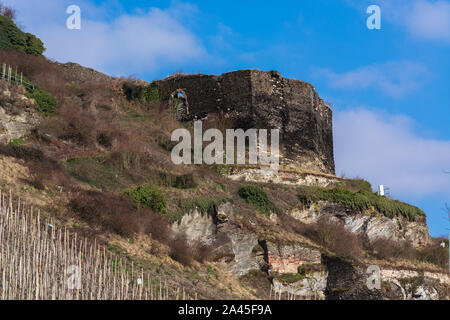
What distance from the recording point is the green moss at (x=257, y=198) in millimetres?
27859

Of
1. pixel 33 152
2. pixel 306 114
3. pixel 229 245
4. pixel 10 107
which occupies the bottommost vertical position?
pixel 229 245

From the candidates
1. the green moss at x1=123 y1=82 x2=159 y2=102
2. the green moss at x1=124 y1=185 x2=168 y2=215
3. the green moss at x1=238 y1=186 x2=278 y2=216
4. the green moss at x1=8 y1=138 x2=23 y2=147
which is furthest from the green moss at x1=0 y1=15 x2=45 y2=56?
the green moss at x1=124 y1=185 x2=168 y2=215

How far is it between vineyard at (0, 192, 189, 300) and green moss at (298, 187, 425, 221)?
14611mm

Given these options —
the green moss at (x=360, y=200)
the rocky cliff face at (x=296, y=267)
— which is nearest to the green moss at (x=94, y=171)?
the rocky cliff face at (x=296, y=267)

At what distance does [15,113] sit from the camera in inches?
1077

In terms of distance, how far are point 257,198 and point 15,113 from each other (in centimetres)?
1082

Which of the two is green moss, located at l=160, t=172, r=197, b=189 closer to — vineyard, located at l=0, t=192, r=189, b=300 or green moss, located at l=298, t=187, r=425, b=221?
green moss, located at l=298, t=187, r=425, b=221

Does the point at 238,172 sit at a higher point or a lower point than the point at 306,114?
lower

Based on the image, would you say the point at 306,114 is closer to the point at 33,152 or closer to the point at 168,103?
the point at 168,103

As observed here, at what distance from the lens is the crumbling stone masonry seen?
37.3m

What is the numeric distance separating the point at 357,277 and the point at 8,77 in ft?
56.4

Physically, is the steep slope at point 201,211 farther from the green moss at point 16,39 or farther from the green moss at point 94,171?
the green moss at point 16,39
